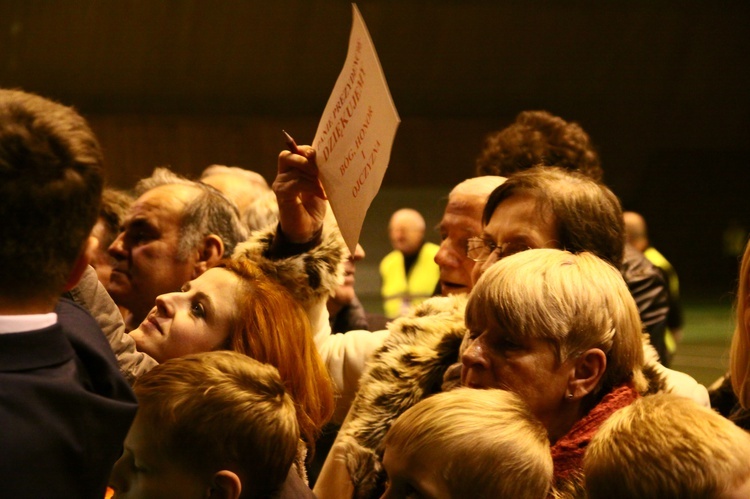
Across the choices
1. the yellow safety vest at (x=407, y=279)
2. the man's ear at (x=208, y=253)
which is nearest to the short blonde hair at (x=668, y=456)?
the man's ear at (x=208, y=253)

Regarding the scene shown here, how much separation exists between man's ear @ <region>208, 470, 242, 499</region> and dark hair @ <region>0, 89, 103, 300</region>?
0.59m

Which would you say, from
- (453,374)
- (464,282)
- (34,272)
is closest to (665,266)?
(464,282)

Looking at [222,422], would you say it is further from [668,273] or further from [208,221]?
[668,273]

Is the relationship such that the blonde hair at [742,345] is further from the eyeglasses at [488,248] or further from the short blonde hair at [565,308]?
the eyeglasses at [488,248]

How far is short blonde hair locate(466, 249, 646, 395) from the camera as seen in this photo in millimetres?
2055

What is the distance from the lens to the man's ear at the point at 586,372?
209 centimetres

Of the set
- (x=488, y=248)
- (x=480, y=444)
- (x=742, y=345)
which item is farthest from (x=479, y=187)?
(x=480, y=444)

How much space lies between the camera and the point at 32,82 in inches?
465

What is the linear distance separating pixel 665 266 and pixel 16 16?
7318 millimetres

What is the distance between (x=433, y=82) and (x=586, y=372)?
12.9 m

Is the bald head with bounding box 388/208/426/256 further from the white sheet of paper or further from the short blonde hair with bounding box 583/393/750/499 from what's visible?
the short blonde hair with bounding box 583/393/750/499

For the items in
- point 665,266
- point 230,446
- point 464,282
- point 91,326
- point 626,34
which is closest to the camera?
point 91,326

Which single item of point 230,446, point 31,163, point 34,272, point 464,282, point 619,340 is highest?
point 31,163

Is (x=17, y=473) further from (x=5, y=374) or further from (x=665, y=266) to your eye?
(x=665, y=266)
